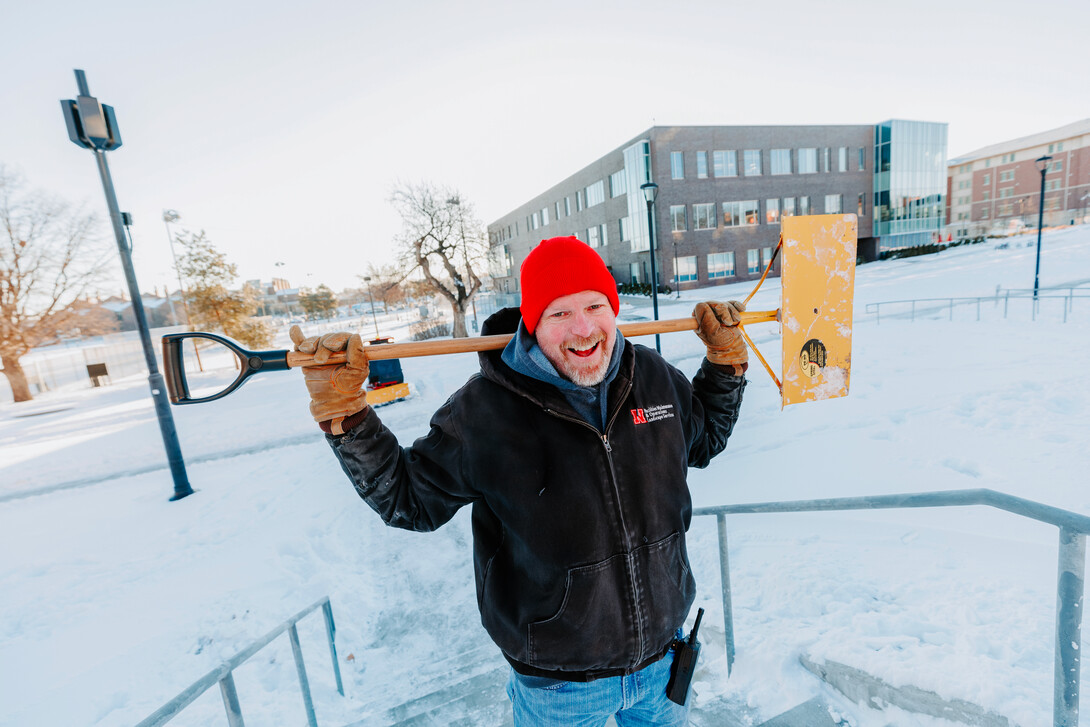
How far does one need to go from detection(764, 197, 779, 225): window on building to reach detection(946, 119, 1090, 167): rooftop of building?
1839 inches

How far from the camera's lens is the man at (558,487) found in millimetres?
1441

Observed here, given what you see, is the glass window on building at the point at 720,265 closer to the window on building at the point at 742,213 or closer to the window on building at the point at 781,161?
the window on building at the point at 742,213

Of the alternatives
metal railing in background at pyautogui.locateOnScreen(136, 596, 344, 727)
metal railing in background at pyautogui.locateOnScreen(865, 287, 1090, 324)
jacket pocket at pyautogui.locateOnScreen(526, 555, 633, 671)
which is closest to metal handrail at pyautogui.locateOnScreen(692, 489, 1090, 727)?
jacket pocket at pyautogui.locateOnScreen(526, 555, 633, 671)

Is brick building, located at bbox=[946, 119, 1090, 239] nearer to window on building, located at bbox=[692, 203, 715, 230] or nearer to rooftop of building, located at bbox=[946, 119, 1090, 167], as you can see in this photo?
rooftop of building, located at bbox=[946, 119, 1090, 167]

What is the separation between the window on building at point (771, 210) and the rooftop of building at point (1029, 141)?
46.7m

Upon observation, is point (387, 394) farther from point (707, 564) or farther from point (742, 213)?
point (742, 213)

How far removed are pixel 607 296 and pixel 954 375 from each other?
29.0 ft

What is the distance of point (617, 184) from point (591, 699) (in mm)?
35214

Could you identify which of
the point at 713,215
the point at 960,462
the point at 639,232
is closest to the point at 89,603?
the point at 960,462

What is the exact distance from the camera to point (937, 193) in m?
34.5

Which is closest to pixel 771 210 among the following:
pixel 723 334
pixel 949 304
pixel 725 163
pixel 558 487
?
pixel 725 163

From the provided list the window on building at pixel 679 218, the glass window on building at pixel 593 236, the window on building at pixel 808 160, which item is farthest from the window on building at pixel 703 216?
the glass window on building at pixel 593 236

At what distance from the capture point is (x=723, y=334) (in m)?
2.01

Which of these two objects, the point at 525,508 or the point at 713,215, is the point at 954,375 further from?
the point at 713,215
